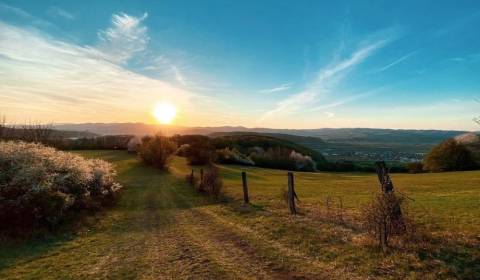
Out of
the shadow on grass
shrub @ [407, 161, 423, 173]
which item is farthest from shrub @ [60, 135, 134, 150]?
shrub @ [407, 161, 423, 173]

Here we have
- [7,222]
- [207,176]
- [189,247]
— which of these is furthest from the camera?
[207,176]

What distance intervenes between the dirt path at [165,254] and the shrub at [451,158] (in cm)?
6142

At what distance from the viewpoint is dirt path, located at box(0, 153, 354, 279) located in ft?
33.3

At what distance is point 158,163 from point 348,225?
48631 millimetres

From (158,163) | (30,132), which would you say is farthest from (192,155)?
(30,132)

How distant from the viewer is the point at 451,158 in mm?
62969

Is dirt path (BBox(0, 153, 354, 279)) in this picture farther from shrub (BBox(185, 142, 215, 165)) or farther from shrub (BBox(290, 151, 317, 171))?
shrub (BBox(290, 151, 317, 171))

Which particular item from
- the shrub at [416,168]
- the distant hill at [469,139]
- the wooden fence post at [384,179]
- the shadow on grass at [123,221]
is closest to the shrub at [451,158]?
the distant hill at [469,139]

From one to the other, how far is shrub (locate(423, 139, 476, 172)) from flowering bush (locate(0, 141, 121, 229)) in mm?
66157

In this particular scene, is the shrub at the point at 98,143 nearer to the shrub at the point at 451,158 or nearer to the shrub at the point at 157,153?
the shrub at the point at 157,153

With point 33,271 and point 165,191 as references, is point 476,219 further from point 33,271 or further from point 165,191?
→ point 165,191

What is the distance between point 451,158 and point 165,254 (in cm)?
6800

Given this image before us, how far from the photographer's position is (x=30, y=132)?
4384 centimetres

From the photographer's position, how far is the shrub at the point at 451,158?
61.8 m
